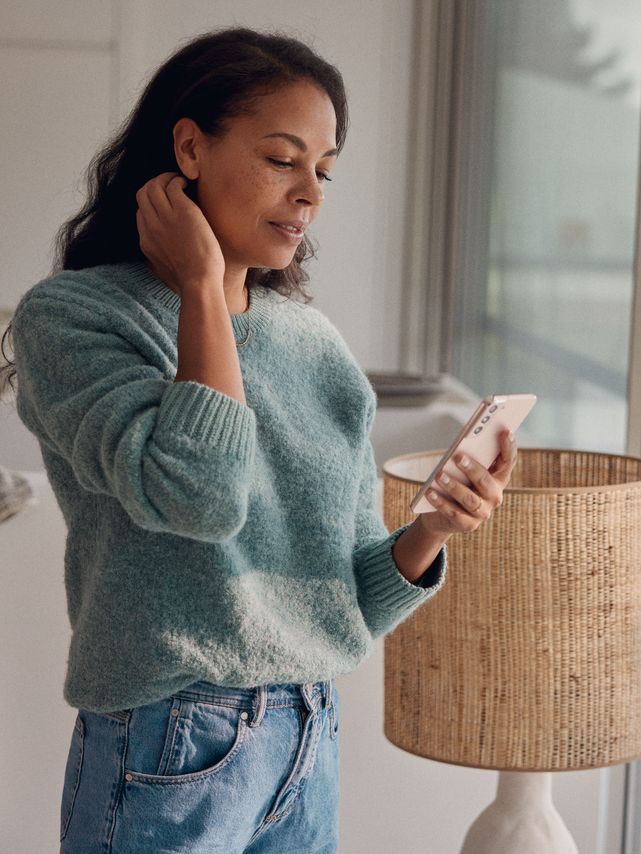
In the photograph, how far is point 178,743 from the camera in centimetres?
102

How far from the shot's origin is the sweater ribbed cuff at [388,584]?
1168 millimetres

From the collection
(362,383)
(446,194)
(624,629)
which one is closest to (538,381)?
(446,194)

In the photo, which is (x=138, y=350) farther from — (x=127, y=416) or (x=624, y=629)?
(x=624, y=629)

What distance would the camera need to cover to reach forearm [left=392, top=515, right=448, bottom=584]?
1.16m

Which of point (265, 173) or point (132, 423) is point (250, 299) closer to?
point (265, 173)

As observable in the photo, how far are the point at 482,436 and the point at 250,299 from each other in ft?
0.89

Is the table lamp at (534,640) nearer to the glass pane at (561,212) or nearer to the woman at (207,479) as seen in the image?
the woman at (207,479)

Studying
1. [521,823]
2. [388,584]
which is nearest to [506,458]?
[388,584]

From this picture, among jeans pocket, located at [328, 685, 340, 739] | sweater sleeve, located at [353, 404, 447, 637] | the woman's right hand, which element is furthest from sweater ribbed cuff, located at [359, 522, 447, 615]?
the woman's right hand

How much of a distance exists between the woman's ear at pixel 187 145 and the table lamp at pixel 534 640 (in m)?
0.54

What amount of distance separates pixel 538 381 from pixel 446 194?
1.24m

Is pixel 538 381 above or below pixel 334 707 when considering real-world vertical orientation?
A: above

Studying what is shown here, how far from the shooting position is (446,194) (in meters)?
4.11

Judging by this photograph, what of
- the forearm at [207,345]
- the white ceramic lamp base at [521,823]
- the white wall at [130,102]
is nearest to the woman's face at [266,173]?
the forearm at [207,345]
